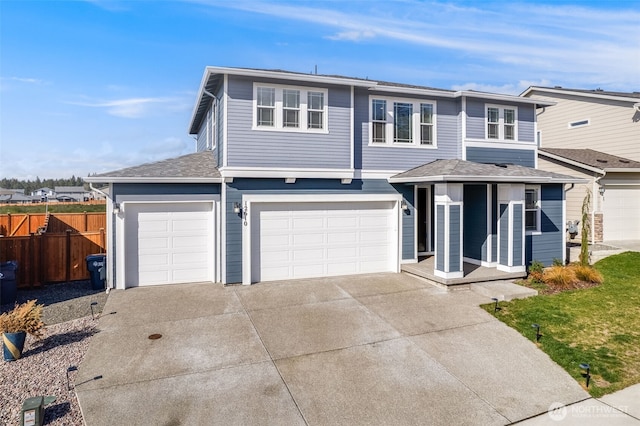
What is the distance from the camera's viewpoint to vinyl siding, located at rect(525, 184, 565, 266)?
11961mm

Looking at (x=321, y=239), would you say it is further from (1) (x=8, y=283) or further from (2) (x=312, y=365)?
(1) (x=8, y=283)

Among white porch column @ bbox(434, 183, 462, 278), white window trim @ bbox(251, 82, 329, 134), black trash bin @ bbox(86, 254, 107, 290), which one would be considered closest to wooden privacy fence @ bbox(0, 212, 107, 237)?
black trash bin @ bbox(86, 254, 107, 290)

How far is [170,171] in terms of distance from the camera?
34.0ft

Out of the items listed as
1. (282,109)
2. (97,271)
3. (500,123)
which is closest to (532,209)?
(500,123)

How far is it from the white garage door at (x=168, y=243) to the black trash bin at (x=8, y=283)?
262cm

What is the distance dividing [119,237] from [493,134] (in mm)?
12536

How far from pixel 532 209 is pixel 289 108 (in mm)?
8647

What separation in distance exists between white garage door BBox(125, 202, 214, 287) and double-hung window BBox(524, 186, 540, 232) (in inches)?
401

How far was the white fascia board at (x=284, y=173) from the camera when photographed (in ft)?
32.9

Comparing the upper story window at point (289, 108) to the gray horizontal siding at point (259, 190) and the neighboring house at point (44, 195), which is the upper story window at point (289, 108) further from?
the neighboring house at point (44, 195)

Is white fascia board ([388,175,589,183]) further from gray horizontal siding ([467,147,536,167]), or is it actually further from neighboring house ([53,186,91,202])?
neighboring house ([53,186,91,202])

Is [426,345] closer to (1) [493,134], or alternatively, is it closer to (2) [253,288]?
(2) [253,288]

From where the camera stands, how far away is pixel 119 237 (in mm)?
9812

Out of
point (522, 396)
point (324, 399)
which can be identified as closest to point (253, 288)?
point (324, 399)
